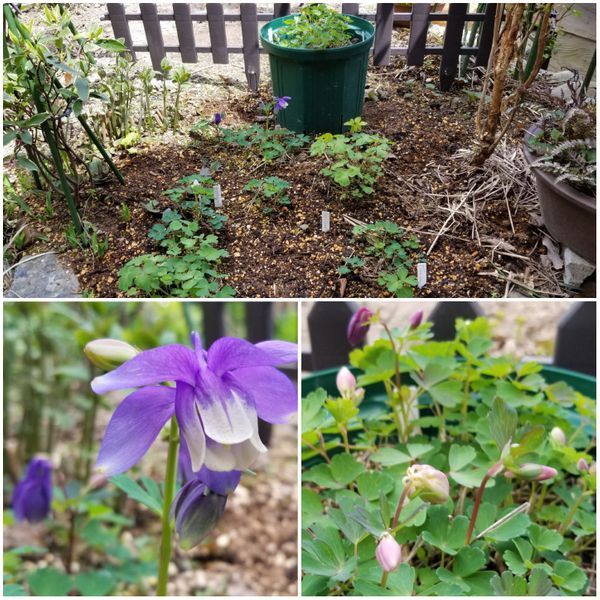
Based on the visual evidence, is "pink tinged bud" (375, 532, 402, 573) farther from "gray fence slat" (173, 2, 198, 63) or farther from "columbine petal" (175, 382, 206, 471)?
"gray fence slat" (173, 2, 198, 63)

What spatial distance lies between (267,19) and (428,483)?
2.68 metres

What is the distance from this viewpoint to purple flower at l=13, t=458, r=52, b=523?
1.09 meters

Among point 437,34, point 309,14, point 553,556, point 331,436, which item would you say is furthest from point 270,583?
point 437,34

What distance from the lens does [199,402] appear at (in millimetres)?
576

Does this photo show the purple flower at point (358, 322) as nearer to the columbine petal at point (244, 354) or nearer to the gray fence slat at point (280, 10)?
the columbine petal at point (244, 354)

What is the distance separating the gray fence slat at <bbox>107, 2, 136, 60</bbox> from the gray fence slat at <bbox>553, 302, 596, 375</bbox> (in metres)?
2.19

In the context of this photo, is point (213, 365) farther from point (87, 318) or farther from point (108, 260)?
point (108, 260)

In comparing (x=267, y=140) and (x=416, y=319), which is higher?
(x=416, y=319)

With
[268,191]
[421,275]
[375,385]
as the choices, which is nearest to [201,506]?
[375,385]

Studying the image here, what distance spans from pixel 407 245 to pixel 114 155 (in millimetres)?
1187

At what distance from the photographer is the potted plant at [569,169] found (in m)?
1.51

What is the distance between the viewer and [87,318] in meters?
1.52

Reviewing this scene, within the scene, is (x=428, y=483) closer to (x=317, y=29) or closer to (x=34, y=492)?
(x=34, y=492)

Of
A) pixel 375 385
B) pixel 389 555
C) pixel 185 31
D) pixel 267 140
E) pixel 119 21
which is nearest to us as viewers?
pixel 389 555
